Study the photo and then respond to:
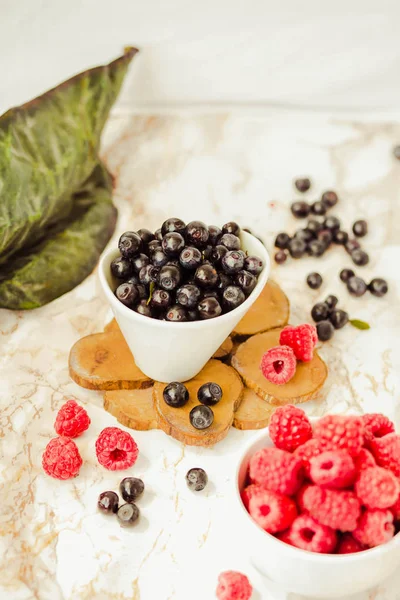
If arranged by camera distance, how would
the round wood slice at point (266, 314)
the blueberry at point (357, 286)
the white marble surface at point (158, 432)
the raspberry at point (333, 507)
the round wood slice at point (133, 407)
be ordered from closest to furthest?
the raspberry at point (333, 507) → the white marble surface at point (158, 432) → the round wood slice at point (133, 407) → the round wood slice at point (266, 314) → the blueberry at point (357, 286)

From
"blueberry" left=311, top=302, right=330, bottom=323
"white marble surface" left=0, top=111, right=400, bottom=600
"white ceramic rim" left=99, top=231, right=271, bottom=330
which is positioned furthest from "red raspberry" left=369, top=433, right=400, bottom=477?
"blueberry" left=311, top=302, right=330, bottom=323

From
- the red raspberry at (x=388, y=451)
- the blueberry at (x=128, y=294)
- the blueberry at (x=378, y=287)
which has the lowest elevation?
the blueberry at (x=378, y=287)

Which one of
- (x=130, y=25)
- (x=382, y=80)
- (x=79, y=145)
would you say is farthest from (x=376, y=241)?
(x=130, y=25)

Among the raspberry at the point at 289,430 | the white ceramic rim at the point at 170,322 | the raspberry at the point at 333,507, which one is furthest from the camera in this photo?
the white ceramic rim at the point at 170,322

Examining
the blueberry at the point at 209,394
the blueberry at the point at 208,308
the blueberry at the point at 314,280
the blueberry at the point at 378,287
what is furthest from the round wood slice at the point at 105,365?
the blueberry at the point at 378,287

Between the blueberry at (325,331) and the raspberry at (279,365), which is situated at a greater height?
the raspberry at (279,365)

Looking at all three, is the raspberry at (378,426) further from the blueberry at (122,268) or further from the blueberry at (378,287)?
the blueberry at (378,287)

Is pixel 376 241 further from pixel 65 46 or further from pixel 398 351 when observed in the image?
pixel 65 46

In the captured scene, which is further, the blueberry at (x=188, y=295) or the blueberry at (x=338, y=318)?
the blueberry at (x=338, y=318)
